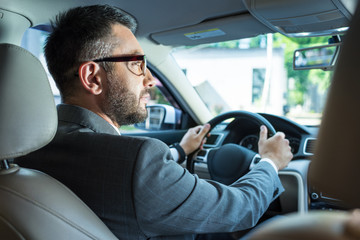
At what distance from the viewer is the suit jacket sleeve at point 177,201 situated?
1.23 m

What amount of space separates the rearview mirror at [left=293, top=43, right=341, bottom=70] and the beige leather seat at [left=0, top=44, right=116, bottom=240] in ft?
5.63

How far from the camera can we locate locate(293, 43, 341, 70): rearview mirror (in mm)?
2324

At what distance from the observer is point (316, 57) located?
240 cm

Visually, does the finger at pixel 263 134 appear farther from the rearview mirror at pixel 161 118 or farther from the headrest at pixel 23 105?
the rearview mirror at pixel 161 118

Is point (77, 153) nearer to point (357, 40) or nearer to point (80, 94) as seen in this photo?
point (80, 94)

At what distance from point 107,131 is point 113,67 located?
31 centimetres

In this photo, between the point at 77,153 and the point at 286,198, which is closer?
the point at 77,153

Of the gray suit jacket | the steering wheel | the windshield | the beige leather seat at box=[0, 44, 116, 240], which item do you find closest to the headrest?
the beige leather seat at box=[0, 44, 116, 240]

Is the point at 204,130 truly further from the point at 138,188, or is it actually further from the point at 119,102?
the point at 138,188

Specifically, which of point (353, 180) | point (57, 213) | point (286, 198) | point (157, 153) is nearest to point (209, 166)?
point (286, 198)

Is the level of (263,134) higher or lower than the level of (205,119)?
higher

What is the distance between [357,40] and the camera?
454 millimetres

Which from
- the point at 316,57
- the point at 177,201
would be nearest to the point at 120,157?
the point at 177,201

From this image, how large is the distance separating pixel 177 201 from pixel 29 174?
18.7 inches
